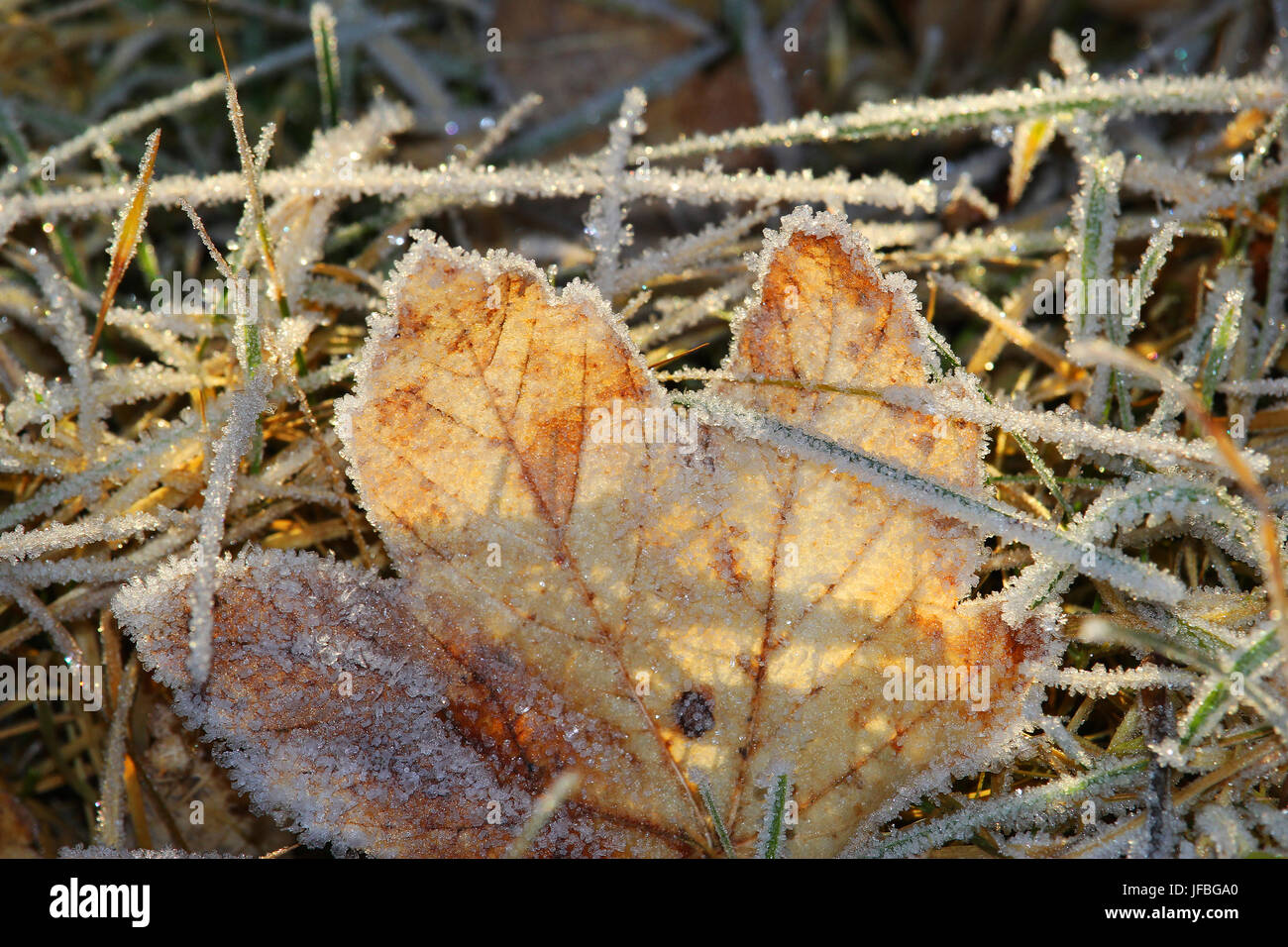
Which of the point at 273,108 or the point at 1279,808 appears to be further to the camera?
the point at 273,108

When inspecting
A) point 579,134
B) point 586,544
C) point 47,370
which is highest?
point 579,134

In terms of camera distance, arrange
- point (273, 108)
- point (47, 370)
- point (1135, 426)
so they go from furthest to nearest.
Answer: point (273, 108)
point (47, 370)
point (1135, 426)

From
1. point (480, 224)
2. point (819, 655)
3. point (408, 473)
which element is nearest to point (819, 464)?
point (819, 655)

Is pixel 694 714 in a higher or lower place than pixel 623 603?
lower

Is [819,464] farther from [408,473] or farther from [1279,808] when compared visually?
[1279,808]
